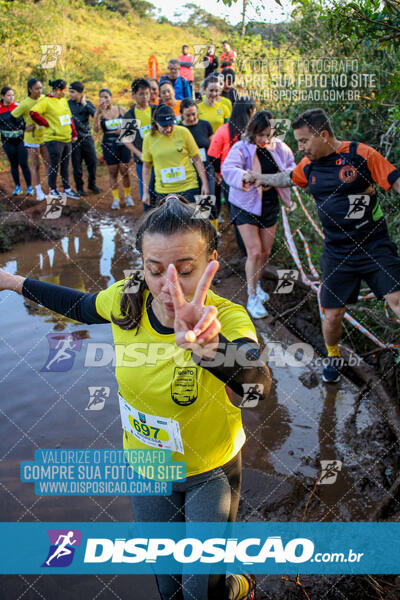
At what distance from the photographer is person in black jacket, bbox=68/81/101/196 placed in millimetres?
9164

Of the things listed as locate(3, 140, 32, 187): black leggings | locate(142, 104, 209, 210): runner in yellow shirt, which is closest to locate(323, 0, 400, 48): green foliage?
locate(142, 104, 209, 210): runner in yellow shirt

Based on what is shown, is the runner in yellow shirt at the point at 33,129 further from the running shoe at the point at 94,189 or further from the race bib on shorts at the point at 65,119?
the running shoe at the point at 94,189

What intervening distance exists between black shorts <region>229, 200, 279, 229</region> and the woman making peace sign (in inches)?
125

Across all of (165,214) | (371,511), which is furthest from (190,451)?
(371,511)

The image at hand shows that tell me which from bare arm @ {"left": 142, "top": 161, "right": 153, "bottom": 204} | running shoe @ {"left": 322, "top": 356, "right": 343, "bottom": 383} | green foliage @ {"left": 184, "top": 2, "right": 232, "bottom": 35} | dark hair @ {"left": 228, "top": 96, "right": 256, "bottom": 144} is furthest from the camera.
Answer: green foliage @ {"left": 184, "top": 2, "right": 232, "bottom": 35}

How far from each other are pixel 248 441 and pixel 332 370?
1114mm

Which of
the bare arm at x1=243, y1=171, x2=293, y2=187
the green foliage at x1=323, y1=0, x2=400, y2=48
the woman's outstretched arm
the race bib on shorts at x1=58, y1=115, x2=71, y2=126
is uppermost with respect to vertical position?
the green foliage at x1=323, y1=0, x2=400, y2=48

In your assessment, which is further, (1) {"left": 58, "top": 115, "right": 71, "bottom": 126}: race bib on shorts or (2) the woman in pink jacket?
(1) {"left": 58, "top": 115, "right": 71, "bottom": 126}: race bib on shorts

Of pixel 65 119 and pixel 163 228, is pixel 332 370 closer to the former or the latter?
pixel 163 228

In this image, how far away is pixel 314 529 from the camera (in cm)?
278

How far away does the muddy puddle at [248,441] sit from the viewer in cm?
255

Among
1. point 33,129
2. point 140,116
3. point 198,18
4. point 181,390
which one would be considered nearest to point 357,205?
point 181,390

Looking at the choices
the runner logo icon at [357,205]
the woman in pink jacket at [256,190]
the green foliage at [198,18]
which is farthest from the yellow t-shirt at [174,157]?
the green foliage at [198,18]

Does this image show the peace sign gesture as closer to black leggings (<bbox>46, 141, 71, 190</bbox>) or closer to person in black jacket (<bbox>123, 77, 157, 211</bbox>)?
person in black jacket (<bbox>123, 77, 157, 211</bbox>)
